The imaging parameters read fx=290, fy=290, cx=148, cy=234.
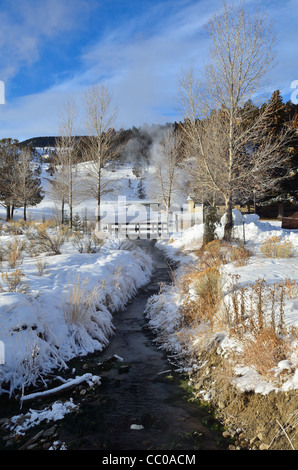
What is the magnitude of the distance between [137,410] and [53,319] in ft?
7.26

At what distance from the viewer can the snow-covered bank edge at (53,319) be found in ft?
13.7

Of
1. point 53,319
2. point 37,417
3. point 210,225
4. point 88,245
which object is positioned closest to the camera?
point 37,417

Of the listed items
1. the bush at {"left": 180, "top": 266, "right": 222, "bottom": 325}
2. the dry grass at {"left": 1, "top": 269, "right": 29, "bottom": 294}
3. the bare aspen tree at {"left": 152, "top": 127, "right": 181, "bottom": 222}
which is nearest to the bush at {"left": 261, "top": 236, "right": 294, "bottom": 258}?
the bush at {"left": 180, "top": 266, "right": 222, "bottom": 325}

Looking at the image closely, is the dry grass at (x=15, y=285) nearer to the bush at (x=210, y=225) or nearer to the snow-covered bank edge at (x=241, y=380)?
the snow-covered bank edge at (x=241, y=380)

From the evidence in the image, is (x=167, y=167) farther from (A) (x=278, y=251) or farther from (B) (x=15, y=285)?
(B) (x=15, y=285)

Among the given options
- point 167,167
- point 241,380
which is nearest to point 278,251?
point 241,380

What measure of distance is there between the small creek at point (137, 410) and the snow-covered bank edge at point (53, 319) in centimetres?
38

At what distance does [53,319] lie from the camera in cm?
515

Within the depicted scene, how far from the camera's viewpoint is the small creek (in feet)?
10.5

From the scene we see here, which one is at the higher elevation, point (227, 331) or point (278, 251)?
point (278, 251)

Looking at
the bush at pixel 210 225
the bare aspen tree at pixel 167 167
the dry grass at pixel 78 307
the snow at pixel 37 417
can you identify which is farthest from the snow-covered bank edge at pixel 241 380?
the bare aspen tree at pixel 167 167

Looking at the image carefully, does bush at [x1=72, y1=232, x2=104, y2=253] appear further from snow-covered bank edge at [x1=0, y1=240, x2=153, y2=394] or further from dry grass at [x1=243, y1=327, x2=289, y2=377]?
dry grass at [x1=243, y1=327, x2=289, y2=377]

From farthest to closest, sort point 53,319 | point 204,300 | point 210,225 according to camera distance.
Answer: point 210,225, point 204,300, point 53,319

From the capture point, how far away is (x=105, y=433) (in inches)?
131
